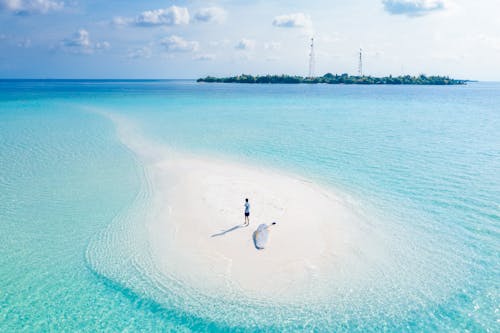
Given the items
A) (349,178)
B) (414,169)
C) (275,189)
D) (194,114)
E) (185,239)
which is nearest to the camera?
(185,239)

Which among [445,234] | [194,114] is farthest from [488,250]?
[194,114]

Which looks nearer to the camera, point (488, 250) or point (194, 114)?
point (488, 250)

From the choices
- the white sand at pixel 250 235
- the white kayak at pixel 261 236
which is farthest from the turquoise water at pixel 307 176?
the white kayak at pixel 261 236

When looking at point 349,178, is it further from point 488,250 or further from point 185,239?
point 185,239

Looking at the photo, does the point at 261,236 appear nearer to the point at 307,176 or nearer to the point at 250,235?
the point at 250,235

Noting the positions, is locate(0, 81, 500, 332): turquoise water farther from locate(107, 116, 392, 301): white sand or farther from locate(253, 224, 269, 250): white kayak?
locate(253, 224, 269, 250): white kayak

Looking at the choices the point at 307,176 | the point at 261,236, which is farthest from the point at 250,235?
the point at 307,176
